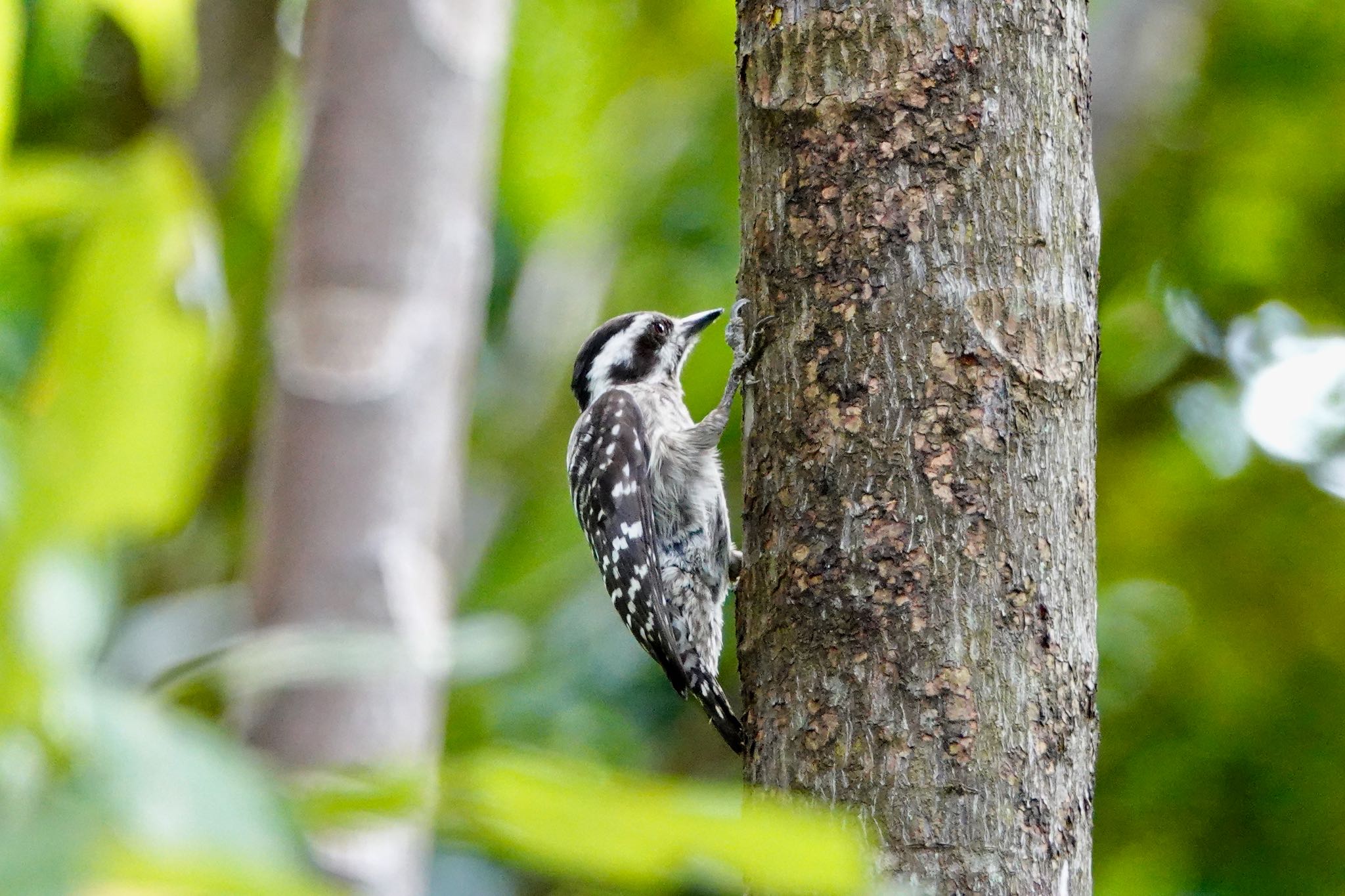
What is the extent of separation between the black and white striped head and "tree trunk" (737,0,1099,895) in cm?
251

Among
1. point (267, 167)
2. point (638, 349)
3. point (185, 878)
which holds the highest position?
point (267, 167)

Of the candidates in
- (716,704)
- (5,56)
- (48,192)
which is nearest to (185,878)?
(48,192)

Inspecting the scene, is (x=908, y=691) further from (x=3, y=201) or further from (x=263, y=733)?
(x=3, y=201)

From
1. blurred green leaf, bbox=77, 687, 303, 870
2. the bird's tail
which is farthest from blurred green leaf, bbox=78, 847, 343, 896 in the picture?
the bird's tail

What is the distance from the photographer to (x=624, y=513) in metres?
4.18

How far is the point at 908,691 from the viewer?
2072 mm

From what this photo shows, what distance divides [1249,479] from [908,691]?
4461mm

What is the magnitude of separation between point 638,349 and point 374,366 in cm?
200

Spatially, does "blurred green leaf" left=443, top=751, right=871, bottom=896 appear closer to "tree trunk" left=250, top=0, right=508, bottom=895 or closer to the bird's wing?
"tree trunk" left=250, top=0, right=508, bottom=895

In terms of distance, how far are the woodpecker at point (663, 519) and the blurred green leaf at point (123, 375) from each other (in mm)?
3097

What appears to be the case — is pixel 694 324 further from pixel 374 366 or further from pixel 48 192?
pixel 48 192

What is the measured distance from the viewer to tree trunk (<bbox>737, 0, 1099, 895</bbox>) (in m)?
2.05

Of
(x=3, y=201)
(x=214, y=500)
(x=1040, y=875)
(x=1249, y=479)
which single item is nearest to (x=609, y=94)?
(x=214, y=500)

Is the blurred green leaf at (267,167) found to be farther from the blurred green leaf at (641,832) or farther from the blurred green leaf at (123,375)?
the blurred green leaf at (641,832)
